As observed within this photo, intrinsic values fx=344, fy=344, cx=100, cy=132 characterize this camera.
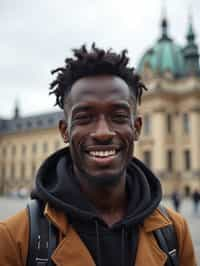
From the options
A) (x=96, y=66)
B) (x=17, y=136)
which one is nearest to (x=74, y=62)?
(x=96, y=66)

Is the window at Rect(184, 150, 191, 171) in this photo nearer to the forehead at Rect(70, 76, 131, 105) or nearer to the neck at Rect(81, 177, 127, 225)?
the neck at Rect(81, 177, 127, 225)

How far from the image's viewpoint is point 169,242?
5.53ft

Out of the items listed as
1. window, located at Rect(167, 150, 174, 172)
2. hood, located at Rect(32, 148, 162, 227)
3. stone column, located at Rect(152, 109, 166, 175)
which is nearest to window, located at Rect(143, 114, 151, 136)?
stone column, located at Rect(152, 109, 166, 175)

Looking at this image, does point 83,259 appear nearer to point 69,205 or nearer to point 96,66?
point 69,205

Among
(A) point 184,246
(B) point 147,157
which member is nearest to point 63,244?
(A) point 184,246

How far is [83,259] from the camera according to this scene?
1.45 metres

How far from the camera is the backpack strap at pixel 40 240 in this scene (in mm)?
1440

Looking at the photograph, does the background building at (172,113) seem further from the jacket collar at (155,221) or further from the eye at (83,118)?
the eye at (83,118)

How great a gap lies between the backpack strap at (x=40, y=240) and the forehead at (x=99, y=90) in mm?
568

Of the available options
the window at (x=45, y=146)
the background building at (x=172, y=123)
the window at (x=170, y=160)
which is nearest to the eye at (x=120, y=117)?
the background building at (x=172, y=123)

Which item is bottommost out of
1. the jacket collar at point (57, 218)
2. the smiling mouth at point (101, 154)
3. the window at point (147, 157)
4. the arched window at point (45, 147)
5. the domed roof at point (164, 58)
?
the arched window at point (45, 147)

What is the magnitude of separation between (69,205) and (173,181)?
36.8m

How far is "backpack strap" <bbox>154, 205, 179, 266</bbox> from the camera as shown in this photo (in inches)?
64.1

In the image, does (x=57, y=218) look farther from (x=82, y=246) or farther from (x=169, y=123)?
(x=169, y=123)
